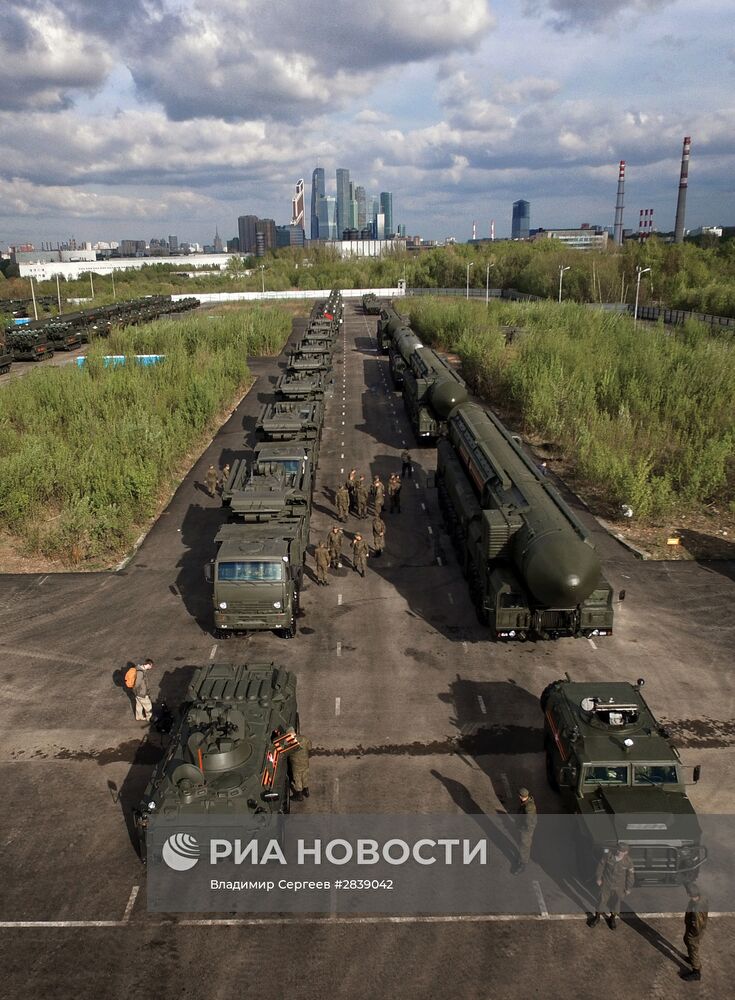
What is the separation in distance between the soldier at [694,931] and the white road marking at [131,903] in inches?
290

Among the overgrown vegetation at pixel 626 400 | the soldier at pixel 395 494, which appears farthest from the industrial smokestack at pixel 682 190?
the soldier at pixel 395 494

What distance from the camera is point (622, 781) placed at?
32.2ft

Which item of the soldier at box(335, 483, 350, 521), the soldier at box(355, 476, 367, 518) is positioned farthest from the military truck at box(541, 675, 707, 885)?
the soldier at box(355, 476, 367, 518)

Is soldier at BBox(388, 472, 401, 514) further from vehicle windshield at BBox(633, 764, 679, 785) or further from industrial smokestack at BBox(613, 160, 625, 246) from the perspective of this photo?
industrial smokestack at BBox(613, 160, 625, 246)

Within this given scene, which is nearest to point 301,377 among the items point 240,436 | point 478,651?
point 240,436

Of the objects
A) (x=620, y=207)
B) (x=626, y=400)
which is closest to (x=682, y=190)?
(x=620, y=207)

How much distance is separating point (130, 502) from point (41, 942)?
15.9m

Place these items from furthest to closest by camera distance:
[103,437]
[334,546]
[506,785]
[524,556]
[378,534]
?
1. [103,437]
2. [378,534]
3. [334,546]
4. [524,556]
5. [506,785]

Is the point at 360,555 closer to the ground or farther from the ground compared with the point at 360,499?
closer to the ground

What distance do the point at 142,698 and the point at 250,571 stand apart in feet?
12.2

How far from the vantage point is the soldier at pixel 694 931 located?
8109 mm

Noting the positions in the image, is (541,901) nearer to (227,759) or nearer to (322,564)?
(227,759)

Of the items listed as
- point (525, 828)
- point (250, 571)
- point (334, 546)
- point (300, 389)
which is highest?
point (300, 389)

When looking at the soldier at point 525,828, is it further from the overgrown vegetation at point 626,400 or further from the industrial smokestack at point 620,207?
the industrial smokestack at point 620,207
